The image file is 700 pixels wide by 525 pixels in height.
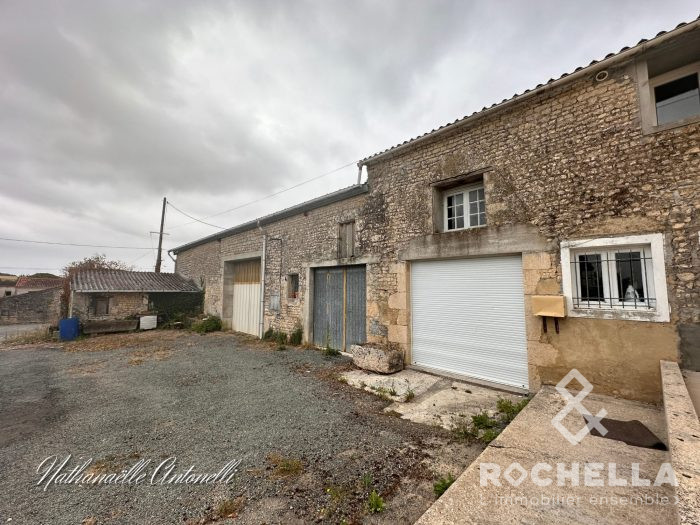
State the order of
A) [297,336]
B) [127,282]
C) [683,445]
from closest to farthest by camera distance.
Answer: [683,445], [297,336], [127,282]

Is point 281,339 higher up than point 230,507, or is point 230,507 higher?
point 281,339

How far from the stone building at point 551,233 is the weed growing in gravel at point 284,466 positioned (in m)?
3.75

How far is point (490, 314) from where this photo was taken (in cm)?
525

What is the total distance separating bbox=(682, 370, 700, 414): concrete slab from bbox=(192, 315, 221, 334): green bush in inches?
516

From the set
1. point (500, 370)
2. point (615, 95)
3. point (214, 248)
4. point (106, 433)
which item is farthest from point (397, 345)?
point (214, 248)

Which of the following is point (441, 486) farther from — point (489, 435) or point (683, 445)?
point (683, 445)

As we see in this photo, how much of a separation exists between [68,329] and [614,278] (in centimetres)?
1550

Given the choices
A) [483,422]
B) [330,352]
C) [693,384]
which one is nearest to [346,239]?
[330,352]

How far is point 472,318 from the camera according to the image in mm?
5492

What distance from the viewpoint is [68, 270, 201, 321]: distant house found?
12082 mm

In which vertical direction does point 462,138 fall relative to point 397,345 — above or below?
above

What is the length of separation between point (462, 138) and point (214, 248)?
481 inches

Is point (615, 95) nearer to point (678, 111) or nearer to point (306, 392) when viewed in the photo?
point (678, 111)

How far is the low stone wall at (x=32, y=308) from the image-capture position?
60.3 ft
